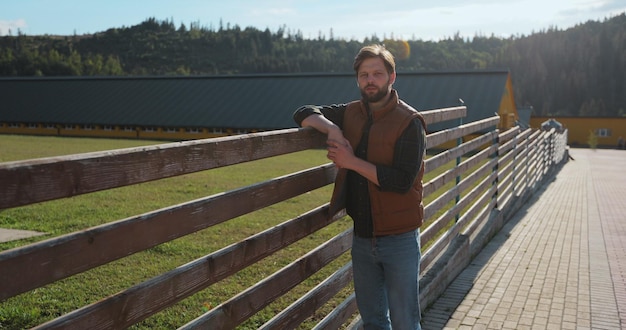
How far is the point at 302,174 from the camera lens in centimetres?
324

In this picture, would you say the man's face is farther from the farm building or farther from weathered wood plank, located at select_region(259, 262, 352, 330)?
the farm building

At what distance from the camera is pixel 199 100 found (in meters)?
41.2

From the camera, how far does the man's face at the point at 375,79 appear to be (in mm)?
2900

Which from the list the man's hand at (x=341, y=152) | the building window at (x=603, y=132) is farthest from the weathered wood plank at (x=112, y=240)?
the building window at (x=603, y=132)

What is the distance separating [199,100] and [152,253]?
35556 mm

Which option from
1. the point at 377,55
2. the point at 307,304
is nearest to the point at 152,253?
the point at 307,304

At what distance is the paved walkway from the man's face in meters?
2.52

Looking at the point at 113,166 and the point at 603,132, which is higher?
the point at 113,166

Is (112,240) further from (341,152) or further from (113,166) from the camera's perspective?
(341,152)

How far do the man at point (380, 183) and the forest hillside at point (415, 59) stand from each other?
78.3m

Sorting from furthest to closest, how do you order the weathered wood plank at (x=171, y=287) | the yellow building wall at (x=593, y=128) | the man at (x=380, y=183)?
the yellow building wall at (x=593, y=128), the man at (x=380, y=183), the weathered wood plank at (x=171, y=287)

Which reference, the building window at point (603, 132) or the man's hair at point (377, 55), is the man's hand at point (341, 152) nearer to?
the man's hair at point (377, 55)

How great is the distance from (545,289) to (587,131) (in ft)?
135

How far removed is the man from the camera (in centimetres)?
286
